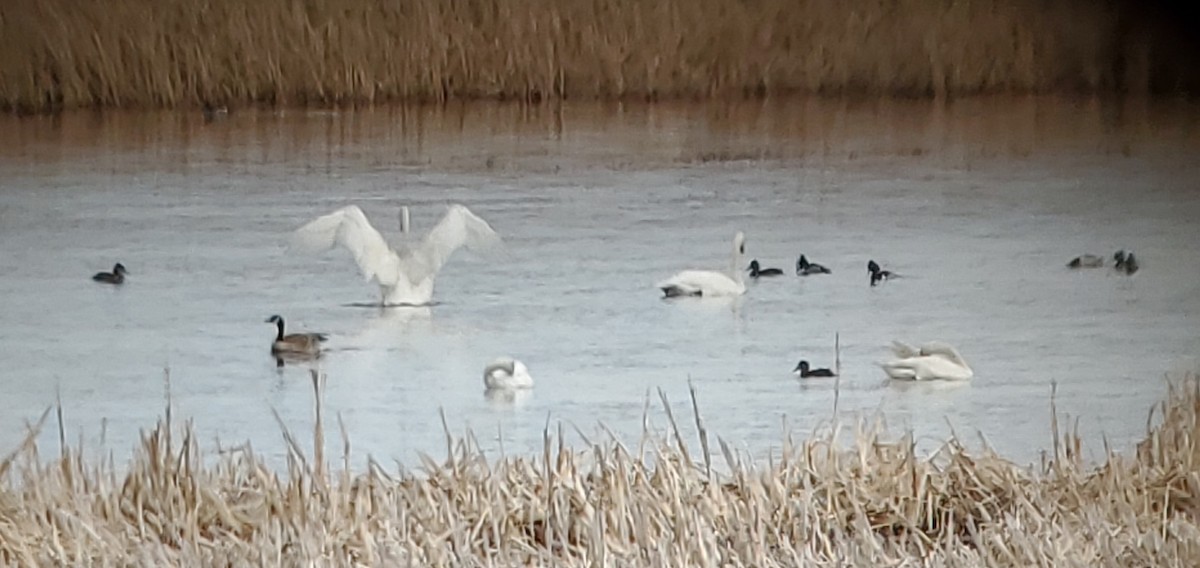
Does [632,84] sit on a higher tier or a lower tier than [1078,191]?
higher

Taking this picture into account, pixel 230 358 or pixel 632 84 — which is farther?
pixel 632 84

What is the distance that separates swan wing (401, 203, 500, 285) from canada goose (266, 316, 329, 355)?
0.55 ft

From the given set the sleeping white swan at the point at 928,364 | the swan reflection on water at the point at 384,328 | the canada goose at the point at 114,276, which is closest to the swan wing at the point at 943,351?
the sleeping white swan at the point at 928,364

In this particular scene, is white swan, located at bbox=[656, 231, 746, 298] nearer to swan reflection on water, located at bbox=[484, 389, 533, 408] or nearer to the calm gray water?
the calm gray water

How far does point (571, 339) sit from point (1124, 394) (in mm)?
877

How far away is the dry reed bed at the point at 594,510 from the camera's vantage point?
2096 mm

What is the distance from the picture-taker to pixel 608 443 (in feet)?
7.30

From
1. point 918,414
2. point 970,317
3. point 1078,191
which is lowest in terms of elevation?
point 918,414

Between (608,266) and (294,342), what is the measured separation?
0.49 metres

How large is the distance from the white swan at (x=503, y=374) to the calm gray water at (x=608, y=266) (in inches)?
0.9

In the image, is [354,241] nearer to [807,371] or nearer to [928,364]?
[807,371]

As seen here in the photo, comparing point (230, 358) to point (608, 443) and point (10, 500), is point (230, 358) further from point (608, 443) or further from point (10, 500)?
point (608, 443)

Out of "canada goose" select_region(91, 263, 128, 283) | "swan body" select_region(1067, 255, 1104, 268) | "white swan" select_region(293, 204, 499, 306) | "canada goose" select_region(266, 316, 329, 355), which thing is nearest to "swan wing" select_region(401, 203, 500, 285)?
"white swan" select_region(293, 204, 499, 306)

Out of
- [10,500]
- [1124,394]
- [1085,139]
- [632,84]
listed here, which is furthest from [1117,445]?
[10,500]
